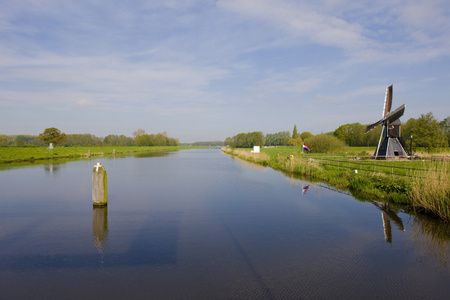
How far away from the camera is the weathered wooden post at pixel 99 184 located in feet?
28.0

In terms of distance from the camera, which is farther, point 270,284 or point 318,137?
point 318,137

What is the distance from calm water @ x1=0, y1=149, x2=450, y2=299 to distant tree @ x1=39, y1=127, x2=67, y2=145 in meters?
61.7

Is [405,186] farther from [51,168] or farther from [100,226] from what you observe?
[51,168]

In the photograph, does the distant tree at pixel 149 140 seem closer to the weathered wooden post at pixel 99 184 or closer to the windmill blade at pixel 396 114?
the windmill blade at pixel 396 114

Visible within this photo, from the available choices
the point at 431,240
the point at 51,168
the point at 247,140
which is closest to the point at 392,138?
the point at 431,240

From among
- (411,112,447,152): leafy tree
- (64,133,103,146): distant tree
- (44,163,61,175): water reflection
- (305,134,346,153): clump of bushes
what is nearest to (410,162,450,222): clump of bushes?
(44,163,61,175): water reflection

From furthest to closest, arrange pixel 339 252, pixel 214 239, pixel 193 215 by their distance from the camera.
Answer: pixel 193 215, pixel 214 239, pixel 339 252

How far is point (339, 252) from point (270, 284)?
203 centimetres

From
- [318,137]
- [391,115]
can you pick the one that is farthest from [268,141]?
[391,115]

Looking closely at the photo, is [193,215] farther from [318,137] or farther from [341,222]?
[318,137]

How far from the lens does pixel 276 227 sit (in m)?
7.18

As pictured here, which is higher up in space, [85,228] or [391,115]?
[391,115]

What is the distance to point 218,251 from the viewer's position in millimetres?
5477

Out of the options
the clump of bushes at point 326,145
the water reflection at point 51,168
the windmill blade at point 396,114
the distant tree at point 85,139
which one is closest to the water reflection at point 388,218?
the windmill blade at point 396,114
